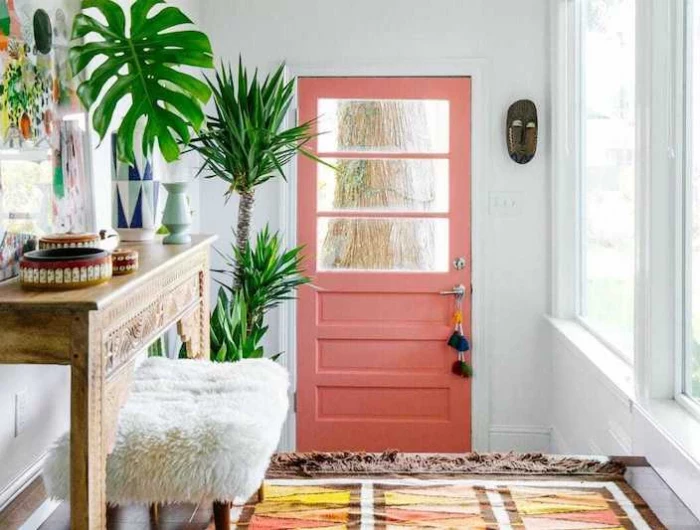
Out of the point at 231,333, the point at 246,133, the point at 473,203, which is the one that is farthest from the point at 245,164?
the point at 473,203

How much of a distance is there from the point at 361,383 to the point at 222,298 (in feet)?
3.94

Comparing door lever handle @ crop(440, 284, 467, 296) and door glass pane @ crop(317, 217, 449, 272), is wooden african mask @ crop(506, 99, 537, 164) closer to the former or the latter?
door glass pane @ crop(317, 217, 449, 272)

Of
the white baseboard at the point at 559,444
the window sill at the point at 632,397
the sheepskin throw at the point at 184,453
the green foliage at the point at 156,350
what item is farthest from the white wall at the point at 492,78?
the sheepskin throw at the point at 184,453

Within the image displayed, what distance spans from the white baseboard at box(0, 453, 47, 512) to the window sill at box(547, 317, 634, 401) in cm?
201

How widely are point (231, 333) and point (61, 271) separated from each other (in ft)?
6.15

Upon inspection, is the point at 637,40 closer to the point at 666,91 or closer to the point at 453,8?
the point at 666,91

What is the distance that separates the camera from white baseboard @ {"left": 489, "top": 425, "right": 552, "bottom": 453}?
188 inches

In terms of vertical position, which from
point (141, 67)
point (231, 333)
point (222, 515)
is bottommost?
point (222, 515)

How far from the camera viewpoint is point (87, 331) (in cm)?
178

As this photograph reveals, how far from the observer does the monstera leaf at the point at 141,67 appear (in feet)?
9.01

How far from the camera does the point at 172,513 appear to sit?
2.87m

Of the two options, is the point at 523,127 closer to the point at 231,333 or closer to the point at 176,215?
the point at 231,333

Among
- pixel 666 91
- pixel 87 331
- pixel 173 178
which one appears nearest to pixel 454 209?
pixel 173 178

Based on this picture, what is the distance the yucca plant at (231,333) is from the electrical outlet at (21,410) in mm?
1153
